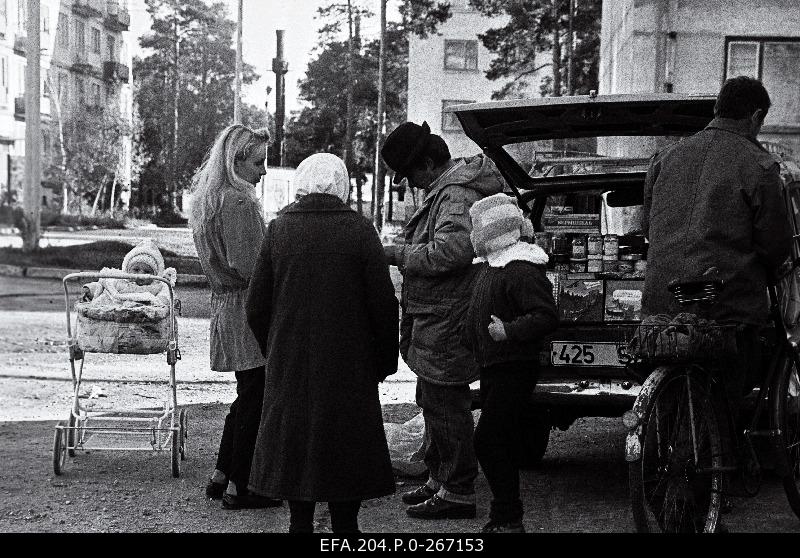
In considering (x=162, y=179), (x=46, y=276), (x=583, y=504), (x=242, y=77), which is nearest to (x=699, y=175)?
(x=583, y=504)

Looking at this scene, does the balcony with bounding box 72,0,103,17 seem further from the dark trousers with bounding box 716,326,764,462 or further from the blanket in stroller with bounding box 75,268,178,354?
the dark trousers with bounding box 716,326,764,462

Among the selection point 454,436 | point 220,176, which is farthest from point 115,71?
point 454,436

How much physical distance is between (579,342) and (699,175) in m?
1.56

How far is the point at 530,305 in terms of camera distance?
5520mm

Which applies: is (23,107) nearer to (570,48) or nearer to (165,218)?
(165,218)

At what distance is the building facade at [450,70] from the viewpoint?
60.5 metres

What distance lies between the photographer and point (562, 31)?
40125 millimetres

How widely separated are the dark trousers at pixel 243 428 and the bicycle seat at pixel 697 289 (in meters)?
2.29

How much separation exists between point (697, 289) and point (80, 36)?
17979mm

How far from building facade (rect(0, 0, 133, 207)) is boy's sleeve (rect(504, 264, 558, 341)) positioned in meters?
13.3

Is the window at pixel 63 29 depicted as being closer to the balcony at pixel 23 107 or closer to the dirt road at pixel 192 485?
the balcony at pixel 23 107

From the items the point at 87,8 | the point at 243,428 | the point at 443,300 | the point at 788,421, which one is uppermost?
the point at 87,8

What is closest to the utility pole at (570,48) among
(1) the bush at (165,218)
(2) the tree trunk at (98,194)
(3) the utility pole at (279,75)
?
(3) the utility pole at (279,75)

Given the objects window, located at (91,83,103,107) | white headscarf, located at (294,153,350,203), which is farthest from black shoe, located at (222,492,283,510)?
window, located at (91,83,103,107)
